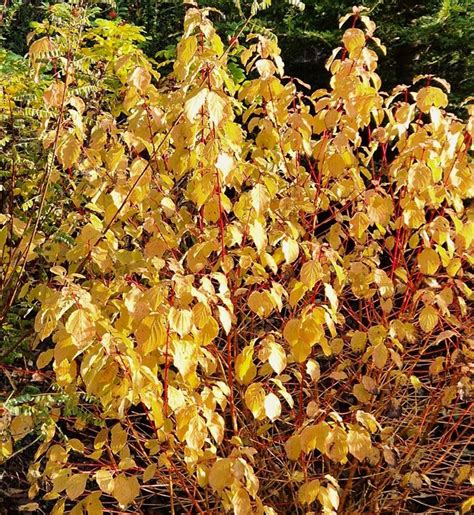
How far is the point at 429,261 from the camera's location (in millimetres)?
2164

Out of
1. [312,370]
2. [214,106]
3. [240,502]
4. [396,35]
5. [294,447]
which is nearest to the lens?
[214,106]

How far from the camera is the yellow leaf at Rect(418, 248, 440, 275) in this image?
2160 millimetres

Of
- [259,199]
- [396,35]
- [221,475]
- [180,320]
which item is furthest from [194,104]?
[396,35]

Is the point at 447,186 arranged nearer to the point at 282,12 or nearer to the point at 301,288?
the point at 301,288

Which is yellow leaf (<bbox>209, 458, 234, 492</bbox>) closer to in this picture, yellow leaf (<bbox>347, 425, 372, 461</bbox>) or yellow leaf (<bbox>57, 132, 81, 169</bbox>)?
yellow leaf (<bbox>347, 425, 372, 461</bbox>)

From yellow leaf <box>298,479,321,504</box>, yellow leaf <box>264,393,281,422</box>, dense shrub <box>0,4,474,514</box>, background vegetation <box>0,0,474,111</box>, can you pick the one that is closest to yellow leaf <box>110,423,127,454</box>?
dense shrub <box>0,4,474,514</box>

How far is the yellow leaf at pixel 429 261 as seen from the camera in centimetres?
216

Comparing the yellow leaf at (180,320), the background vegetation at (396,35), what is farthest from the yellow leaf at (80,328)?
the background vegetation at (396,35)

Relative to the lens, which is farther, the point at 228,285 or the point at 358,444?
the point at 228,285

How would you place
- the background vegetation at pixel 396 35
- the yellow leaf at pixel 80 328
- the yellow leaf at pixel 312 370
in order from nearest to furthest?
the yellow leaf at pixel 80 328 < the yellow leaf at pixel 312 370 < the background vegetation at pixel 396 35

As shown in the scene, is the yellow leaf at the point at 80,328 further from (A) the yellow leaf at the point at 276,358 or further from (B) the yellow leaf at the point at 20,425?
(B) the yellow leaf at the point at 20,425

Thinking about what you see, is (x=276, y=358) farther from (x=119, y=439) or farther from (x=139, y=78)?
(x=139, y=78)

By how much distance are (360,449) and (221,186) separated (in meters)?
0.77

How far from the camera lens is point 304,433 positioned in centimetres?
189
